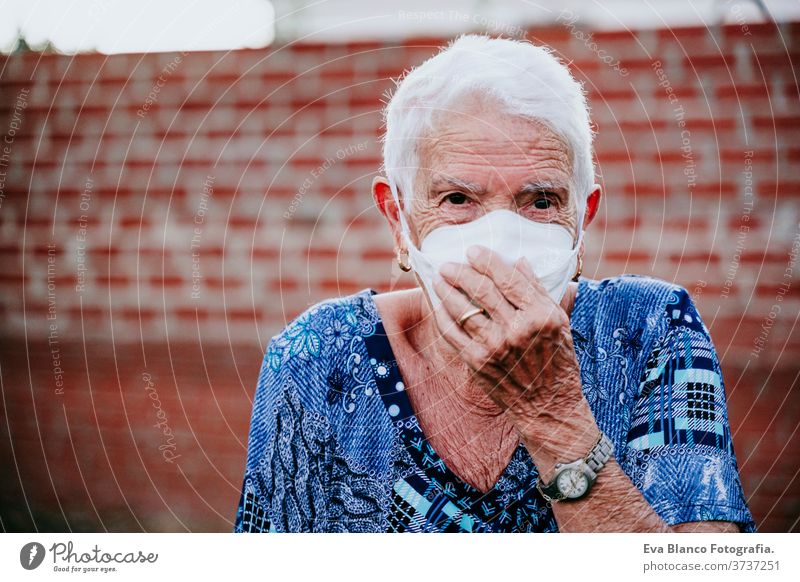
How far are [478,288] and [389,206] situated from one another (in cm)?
26

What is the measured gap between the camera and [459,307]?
1282 millimetres

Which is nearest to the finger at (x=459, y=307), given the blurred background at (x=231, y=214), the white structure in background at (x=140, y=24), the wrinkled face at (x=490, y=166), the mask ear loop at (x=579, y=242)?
the wrinkled face at (x=490, y=166)

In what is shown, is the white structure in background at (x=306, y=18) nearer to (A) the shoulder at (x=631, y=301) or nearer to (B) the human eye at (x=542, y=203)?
(B) the human eye at (x=542, y=203)

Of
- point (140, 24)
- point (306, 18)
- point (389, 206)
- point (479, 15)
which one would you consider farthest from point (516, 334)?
point (140, 24)

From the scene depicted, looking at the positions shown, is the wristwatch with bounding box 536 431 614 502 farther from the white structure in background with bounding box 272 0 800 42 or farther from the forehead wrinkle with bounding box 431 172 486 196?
the white structure in background with bounding box 272 0 800 42

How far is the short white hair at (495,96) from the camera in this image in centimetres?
126

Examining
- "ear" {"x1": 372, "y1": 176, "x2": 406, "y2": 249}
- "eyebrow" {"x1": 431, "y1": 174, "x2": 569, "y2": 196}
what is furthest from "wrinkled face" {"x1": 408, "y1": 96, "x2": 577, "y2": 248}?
"ear" {"x1": 372, "y1": 176, "x2": 406, "y2": 249}

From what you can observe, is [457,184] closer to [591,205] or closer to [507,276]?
[507,276]

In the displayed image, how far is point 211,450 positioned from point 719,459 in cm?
122

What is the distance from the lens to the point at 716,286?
5.74 ft
